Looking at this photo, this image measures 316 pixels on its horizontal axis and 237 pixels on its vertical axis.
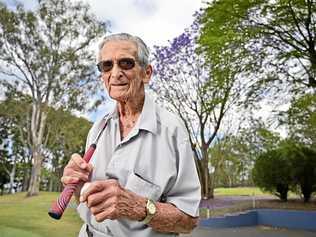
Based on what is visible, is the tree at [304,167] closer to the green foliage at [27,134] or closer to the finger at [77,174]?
the green foliage at [27,134]

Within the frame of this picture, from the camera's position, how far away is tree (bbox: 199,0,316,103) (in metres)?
7.07

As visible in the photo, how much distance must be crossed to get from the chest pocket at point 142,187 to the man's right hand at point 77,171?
0.30ft

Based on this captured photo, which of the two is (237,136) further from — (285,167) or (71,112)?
(71,112)

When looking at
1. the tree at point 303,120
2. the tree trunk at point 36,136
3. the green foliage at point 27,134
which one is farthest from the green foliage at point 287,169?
the tree trunk at point 36,136

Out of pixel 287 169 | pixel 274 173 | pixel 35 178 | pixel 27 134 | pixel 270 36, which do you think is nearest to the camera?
pixel 270 36

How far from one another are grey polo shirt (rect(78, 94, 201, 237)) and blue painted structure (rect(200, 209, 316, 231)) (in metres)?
7.68

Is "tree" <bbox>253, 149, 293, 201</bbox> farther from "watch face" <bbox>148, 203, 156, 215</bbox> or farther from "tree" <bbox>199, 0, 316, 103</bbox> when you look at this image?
"watch face" <bbox>148, 203, 156, 215</bbox>

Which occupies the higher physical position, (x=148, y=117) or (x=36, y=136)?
(x=36, y=136)

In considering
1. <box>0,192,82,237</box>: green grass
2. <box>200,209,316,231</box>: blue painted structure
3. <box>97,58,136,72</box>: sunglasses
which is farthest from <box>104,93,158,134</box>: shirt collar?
<box>200,209,316,231</box>: blue painted structure

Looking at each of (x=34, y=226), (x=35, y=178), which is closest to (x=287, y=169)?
(x=34, y=226)

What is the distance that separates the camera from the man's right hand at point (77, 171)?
73 centimetres

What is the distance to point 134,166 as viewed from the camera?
2.56ft

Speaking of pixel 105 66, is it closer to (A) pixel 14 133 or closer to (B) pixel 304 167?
(B) pixel 304 167

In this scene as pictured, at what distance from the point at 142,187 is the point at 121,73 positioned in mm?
277
